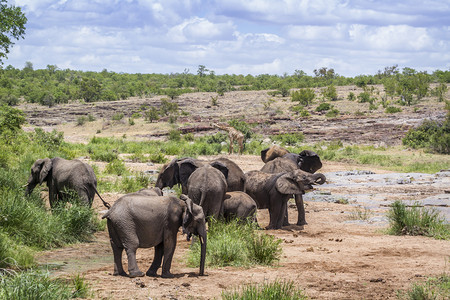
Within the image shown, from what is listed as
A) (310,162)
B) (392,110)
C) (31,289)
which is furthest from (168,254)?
(392,110)

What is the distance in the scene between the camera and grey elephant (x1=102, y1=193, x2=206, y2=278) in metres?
7.77

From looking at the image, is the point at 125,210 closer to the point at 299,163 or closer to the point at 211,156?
the point at 299,163

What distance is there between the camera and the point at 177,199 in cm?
814

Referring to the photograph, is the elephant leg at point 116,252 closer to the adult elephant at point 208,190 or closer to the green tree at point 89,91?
the adult elephant at point 208,190

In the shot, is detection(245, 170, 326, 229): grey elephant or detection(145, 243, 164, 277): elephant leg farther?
detection(245, 170, 326, 229): grey elephant

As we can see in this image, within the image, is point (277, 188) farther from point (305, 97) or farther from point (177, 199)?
point (305, 97)

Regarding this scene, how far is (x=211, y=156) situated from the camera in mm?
28141

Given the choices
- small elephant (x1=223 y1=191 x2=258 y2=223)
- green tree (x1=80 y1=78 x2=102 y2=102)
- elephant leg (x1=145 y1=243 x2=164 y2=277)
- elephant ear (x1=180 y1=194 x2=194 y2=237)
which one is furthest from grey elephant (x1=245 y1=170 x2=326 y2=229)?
green tree (x1=80 y1=78 x2=102 y2=102)

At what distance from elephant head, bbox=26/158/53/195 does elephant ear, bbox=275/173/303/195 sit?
15.7 feet

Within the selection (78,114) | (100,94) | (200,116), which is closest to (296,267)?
(200,116)

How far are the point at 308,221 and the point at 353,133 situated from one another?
3079 cm

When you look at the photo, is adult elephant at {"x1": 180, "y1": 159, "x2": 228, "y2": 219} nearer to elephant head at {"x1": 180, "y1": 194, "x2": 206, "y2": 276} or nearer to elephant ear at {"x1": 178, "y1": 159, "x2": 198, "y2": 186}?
elephant ear at {"x1": 178, "y1": 159, "x2": 198, "y2": 186}

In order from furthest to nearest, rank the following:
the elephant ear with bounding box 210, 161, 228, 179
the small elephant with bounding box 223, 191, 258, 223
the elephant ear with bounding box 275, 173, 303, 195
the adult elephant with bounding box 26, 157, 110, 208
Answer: the elephant ear with bounding box 275, 173, 303, 195, the elephant ear with bounding box 210, 161, 228, 179, the adult elephant with bounding box 26, 157, 110, 208, the small elephant with bounding box 223, 191, 258, 223

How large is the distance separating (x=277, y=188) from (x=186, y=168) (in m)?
1.94
